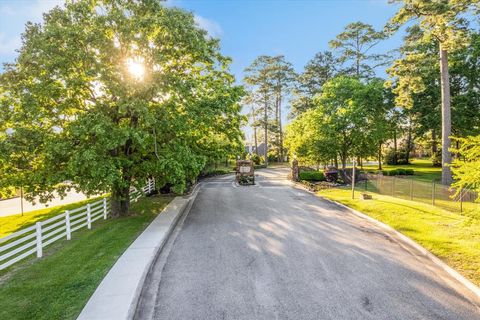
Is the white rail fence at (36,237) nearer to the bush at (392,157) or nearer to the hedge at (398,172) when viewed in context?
the hedge at (398,172)

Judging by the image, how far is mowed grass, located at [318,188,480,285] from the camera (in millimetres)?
9055

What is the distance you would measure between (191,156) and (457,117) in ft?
103

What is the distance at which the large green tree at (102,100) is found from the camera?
13461mm

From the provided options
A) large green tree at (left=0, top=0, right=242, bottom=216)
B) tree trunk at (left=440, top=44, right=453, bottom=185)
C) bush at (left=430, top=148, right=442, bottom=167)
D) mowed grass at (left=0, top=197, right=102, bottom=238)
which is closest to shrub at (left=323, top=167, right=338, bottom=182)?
tree trunk at (left=440, top=44, right=453, bottom=185)

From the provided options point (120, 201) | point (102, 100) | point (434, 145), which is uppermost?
point (102, 100)

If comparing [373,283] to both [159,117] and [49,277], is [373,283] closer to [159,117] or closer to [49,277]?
[49,277]

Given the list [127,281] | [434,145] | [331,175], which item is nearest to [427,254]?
[127,281]

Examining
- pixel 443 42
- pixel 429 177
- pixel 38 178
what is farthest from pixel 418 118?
pixel 38 178

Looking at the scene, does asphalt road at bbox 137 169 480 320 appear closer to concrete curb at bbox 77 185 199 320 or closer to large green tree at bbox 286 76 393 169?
concrete curb at bbox 77 185 199 320

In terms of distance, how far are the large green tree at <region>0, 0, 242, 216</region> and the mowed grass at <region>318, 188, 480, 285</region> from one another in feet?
33.0

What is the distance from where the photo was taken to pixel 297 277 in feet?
27.7

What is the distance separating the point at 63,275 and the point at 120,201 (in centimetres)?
913

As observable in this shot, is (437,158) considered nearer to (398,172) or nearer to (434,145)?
(434,145)

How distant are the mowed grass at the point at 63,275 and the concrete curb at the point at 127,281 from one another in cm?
23
